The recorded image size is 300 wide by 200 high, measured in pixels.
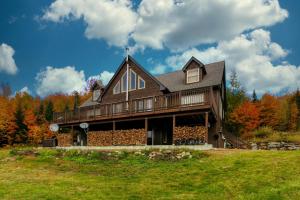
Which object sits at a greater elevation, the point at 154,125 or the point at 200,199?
the point at 154,125

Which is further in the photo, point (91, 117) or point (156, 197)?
point (91, 117)

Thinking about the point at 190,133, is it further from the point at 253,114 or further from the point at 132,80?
the point at 253,114

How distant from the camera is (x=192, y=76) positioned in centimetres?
3291

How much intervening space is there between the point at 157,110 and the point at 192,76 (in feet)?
21.9

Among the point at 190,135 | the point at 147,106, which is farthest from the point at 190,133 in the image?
the point at 147,106

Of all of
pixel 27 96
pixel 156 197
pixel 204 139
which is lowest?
pixel 156 197

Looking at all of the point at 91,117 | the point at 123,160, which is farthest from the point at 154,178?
the point at 91,117

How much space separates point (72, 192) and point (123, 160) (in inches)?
301

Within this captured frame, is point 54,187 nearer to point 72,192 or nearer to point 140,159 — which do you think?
point 72,192

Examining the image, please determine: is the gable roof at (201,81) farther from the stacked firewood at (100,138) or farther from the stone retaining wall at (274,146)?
the stone retaining wall at (274,146)

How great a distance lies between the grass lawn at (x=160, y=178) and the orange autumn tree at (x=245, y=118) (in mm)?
28065

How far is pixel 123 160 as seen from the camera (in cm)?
2078

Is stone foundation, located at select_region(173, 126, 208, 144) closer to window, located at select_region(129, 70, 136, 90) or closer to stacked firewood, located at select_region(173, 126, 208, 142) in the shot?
stacked firewood, located at select_region(173, 126, 208, 142)

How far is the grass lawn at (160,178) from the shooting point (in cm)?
1276
